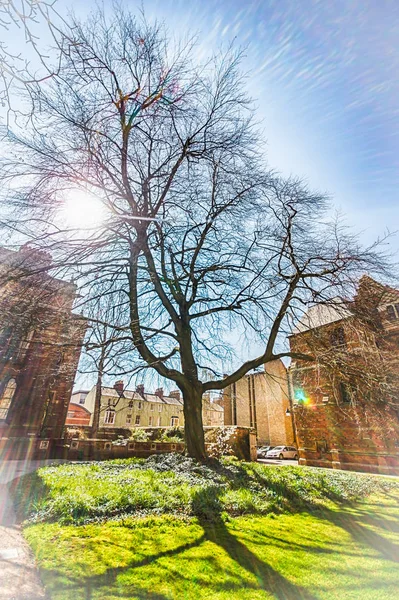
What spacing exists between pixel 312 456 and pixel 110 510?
19061mm

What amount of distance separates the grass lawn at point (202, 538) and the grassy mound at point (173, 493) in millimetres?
26

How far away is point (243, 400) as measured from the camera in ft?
115

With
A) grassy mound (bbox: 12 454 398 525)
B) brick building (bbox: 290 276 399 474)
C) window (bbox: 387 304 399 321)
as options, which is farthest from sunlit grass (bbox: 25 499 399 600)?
window (bbox: 387 304 399 321)

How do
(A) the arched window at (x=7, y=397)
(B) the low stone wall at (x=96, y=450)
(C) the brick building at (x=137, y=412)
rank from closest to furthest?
(B) the low stone wall at (x=96, y=450) → (A) the arched window at (x=7, y=397) → (C) the brick building at (x=137, y=412)

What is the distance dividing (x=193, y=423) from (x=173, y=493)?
380 cm

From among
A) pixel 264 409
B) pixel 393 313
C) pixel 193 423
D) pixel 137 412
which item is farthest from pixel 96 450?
pixel 137 412

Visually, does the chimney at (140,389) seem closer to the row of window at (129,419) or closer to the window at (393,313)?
the window at (393,313)

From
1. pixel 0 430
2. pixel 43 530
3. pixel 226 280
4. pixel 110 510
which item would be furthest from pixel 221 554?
pixel 0 430

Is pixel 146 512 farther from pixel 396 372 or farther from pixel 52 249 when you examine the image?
pixel 396 372

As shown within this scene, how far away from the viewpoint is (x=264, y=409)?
112 ft

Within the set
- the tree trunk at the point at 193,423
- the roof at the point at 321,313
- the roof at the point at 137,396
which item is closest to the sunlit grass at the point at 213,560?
the tree trunk at the point at 193,423

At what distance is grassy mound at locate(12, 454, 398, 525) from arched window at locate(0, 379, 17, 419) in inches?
470

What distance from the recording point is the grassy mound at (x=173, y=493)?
185 inches

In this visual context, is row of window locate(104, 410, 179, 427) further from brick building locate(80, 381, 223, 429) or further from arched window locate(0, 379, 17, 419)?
arched window locate(0, 379, 17, 419)
